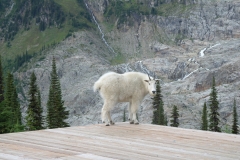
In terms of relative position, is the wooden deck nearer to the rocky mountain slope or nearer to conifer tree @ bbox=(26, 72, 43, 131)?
conifer tree @ bbox=(26, 72, 43, 131)

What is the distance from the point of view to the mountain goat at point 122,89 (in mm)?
12602

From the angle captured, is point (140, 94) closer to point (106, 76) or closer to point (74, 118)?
point (106, 76)

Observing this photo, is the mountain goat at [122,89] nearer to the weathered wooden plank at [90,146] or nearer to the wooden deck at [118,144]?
the wooden deck at [118,144]

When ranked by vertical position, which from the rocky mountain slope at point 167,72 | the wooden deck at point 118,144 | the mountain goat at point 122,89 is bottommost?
the rocky mountain slope at point 167,72

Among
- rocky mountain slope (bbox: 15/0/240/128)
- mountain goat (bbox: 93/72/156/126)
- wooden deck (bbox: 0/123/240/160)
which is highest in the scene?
mountain goat (bbox: 93/72/156/126)

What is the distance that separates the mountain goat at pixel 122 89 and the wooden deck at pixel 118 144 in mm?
1215

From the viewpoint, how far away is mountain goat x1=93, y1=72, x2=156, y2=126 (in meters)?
12.6

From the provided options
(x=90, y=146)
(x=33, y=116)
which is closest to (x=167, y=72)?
(x=33, y=116)

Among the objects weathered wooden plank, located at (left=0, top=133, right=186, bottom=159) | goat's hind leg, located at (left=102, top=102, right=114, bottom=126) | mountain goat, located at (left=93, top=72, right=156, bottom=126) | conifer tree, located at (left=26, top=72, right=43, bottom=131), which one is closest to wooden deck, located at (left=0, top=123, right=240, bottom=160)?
weathered wooden plank, located at (left=0, top=133, right=186, bottom=159)

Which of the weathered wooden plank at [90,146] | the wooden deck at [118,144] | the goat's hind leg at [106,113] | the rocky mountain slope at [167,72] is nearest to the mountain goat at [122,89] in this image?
the goat's hind leg at [106,113]

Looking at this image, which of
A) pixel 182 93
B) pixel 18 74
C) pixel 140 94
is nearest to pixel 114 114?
pixel 182 93

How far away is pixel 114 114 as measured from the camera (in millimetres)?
116125

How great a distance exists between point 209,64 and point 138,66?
3272cm

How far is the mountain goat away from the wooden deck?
1.21 m
